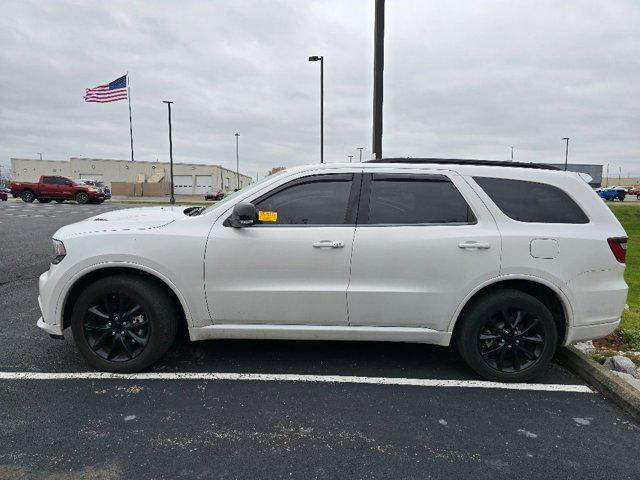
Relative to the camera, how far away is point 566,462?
239 cm

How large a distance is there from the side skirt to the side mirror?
2.68 ft

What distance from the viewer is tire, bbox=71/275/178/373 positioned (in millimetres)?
3273

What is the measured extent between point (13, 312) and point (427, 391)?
15.5 feet

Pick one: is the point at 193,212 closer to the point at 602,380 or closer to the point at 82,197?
the point at 602,380

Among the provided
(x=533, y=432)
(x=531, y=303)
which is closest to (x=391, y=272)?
(x=531, y=303)

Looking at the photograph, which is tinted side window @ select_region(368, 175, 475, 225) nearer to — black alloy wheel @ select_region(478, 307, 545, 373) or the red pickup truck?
black alloy wheel @ select_region(478, 307, 545, 373)

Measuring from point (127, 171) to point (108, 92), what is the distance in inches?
1620

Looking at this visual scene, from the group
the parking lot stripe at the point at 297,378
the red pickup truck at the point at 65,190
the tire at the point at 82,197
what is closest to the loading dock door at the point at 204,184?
the red pickup truck at the point at 65,190

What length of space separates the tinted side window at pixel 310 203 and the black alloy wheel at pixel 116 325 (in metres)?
1.27

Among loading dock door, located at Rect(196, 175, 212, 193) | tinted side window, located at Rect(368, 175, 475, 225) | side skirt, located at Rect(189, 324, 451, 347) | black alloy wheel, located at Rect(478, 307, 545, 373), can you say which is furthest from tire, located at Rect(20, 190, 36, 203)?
loading dock door, located at Rect(196, 175, 212, 193)

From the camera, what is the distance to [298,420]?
9.06 ft

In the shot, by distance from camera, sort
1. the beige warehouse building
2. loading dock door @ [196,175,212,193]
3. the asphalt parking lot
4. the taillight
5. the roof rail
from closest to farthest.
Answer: the asphalt parking lot, the taillight, the roof rail, the beige warehouse building, loading dock door @ [196,175,212,193]

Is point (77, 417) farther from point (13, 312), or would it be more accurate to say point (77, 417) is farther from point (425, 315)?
point (13, 312)

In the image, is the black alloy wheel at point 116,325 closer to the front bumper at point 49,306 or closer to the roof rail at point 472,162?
the front bumper at point 49,306
